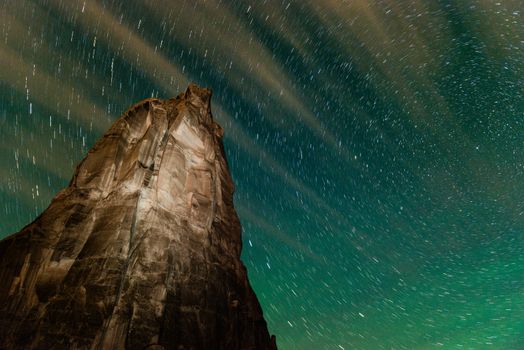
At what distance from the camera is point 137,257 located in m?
15.7

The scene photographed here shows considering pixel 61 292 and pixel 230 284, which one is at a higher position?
pixel 230 284

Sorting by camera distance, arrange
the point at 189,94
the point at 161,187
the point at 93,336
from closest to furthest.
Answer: the point at 93,336
the point at 161,187
the point at 189,94

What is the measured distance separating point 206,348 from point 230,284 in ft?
15.2

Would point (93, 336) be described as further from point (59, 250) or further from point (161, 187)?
point (161, 187)

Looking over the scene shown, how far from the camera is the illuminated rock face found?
45.1 feet

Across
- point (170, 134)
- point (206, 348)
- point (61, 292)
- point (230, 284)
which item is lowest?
point (206, 348)

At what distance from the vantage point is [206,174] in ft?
73.9

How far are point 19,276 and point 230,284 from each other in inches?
430

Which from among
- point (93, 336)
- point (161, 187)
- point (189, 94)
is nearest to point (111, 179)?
point (161, 187)

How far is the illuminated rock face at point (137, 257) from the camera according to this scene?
45.1 feet

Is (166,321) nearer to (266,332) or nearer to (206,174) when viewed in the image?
(266,332)

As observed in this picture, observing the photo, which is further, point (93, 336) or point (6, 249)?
point (6, 249)

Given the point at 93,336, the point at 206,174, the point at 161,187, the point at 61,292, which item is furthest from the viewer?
the point at 206,174

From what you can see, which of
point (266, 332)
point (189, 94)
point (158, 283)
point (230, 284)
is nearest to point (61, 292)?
point (158, 283)
